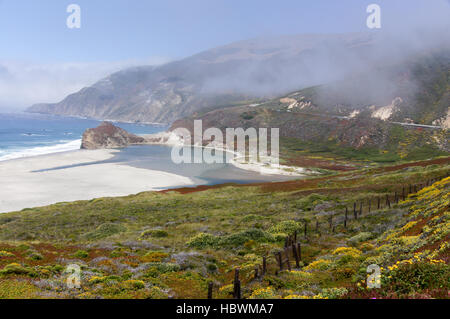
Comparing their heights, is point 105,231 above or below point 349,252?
below

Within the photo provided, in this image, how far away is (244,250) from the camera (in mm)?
22000

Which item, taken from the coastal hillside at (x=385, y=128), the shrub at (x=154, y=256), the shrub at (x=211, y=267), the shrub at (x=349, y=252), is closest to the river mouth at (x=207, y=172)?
the coastal hillside at (x=385, y=128)

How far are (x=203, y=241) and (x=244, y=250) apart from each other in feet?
13.1

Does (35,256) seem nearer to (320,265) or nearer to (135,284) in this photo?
(135,284)

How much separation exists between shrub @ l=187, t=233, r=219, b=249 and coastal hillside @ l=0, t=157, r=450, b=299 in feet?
0.27

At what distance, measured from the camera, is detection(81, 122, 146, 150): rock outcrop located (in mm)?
161375

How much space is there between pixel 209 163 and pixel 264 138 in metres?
67.3

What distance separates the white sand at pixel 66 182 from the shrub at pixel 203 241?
151 ft

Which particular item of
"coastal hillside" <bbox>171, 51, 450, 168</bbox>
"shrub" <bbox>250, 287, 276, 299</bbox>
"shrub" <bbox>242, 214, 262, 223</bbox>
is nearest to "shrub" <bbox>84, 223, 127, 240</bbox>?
"shrub" <bbox>242, 214, 262, 223</bbox>

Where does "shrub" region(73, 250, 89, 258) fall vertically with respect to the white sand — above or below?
above

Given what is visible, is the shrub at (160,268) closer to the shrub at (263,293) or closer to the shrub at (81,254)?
the shrub at (81,254)

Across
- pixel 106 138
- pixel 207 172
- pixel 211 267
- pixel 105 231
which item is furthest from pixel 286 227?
pixel 106 138

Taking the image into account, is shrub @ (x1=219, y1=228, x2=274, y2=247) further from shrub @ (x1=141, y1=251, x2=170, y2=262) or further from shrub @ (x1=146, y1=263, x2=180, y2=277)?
shrub @ (x1=146, y1=263, x2=180, y2=277)
